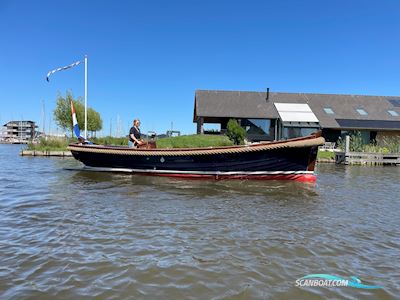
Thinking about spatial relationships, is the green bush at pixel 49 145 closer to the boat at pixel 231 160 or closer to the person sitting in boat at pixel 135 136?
the person sitting in boat at pixel 135 136

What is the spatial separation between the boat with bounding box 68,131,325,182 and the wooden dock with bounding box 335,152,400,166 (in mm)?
11462

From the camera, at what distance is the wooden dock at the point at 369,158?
2056 centimetres

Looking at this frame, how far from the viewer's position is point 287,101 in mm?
31344

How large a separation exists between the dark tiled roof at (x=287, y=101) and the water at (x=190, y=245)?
68.4 ft

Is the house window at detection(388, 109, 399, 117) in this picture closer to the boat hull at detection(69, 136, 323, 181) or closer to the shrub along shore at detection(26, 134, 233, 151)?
the shrub along shore at detection(26, 134, 233, 151)

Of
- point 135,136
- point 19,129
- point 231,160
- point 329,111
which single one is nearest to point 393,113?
point 329,111

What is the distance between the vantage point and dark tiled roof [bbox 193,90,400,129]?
28172 millimetres

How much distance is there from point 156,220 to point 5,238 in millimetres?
2022

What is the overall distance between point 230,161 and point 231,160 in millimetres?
48

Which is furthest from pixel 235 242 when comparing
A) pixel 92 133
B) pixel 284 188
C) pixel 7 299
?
pixel 92 133

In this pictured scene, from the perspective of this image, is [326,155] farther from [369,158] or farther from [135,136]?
[135,136]

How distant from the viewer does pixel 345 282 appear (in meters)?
3.32

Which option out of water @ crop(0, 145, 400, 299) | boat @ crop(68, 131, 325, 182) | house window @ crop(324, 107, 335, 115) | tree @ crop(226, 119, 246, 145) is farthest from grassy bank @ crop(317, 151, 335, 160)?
water @ crop(0, 145, 400, 299)

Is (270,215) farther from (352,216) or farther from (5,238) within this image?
(5,238)
